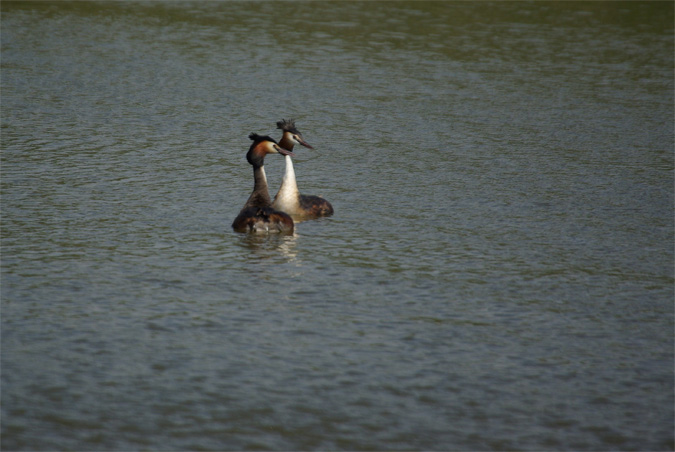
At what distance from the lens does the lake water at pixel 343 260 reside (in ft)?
23.2

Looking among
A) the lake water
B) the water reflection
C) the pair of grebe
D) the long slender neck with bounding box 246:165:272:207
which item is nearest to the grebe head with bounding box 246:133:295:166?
the pair of grebe

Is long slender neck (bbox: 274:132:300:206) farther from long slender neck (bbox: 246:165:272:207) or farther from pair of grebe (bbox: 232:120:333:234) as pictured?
long slender neck (bbox: 246:165:272:207)

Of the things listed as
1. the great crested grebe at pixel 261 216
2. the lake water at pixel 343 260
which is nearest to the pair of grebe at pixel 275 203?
the great crested grebe at pixel 261 216

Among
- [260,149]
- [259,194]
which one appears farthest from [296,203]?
[260,149]

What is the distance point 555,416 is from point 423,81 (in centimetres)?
1621

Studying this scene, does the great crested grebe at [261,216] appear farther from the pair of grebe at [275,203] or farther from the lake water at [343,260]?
the lake water at [343,260]

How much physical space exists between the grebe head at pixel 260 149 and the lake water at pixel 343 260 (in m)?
0.82

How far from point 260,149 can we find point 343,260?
104 inches

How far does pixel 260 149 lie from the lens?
1266 cm

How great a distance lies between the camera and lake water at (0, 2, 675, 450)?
7.06 m

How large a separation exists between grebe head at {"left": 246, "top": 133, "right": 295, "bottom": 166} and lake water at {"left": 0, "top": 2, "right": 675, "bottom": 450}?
0.82 meters

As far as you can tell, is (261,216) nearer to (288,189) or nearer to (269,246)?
(269,246)

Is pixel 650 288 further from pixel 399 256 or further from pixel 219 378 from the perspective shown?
pixel 219 378

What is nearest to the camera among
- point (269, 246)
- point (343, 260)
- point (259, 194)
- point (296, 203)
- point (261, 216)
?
point (343, 260)
